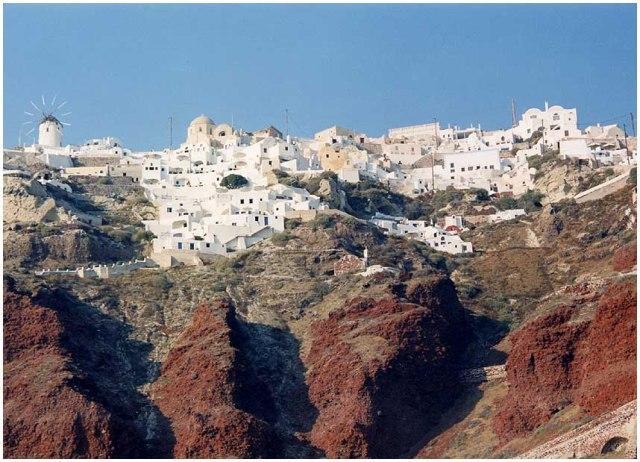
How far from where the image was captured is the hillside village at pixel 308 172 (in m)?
92.5

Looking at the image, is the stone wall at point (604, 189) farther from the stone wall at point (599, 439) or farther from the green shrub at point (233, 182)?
the stone wall at point (599, 439)

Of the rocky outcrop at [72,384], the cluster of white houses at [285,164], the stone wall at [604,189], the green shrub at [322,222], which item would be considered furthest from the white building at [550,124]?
the rocky outcrop at [72,384]

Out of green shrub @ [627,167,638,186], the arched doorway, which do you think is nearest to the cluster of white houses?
green shrub @ [627,167,638,186]

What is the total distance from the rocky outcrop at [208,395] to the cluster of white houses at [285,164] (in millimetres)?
15431

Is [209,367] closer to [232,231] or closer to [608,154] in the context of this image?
[232,231]

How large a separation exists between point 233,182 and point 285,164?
694cm

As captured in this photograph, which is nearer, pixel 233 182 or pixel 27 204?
pixel 27 204

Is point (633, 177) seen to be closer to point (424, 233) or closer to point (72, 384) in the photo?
point (424, 233)

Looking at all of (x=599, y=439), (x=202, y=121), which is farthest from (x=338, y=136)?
(x=599, y=439)

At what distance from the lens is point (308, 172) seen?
10825cm

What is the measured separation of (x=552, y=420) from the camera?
6178 cm

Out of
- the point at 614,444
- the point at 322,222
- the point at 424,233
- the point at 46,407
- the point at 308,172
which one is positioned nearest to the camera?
the point at 614,444

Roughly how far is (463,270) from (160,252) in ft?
57.8

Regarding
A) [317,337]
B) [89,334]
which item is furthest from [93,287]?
[317,337]
